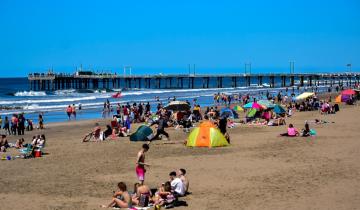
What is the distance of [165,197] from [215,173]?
3.08 m

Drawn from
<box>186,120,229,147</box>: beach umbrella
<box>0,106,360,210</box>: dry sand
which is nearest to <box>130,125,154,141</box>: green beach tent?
<box>0,106,360,210</box>: dry sand

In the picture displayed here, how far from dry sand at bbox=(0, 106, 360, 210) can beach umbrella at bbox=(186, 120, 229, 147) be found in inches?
17.1

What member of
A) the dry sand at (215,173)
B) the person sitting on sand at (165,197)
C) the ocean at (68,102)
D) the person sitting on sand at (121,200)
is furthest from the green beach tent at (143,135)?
the ocean at (68,102)

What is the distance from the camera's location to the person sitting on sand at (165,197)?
29.4 feet

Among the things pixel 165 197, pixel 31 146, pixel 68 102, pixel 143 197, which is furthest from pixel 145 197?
pixel 68 102

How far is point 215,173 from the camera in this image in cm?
1201

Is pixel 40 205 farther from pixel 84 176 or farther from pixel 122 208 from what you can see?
pixel 84 176

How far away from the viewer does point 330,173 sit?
1157 centimetres

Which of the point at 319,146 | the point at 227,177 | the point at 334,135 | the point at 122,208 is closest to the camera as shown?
the point at 122,208

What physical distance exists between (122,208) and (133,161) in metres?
5.22

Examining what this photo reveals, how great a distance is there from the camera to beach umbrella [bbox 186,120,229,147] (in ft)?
53.9

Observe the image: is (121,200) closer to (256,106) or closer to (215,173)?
(215,173)

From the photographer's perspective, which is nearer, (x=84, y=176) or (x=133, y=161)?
(x=84, y=176)

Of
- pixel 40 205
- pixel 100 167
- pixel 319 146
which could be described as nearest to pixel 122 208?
pixel 40 205
